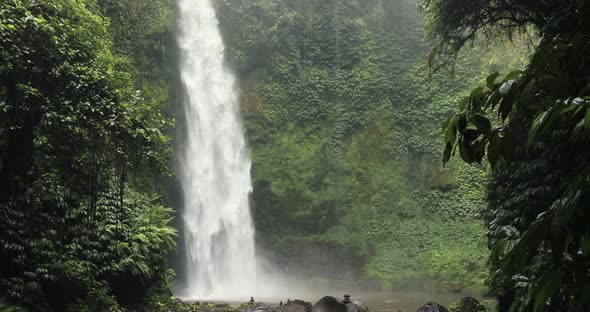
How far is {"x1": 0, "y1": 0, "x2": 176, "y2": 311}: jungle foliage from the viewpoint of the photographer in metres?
8.27

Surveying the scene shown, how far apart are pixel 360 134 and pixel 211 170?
8.16 m

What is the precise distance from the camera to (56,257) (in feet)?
29.3

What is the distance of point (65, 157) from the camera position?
364 inches

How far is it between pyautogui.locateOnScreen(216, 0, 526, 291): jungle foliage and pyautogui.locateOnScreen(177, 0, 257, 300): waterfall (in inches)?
33.8

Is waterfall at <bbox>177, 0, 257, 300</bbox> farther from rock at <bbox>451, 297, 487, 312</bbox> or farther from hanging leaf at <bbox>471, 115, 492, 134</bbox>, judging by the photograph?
hanging leaf at <bbox>471, 115, 492, 134</bbox>

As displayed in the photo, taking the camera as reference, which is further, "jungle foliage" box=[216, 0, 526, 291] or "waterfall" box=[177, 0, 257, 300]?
"jungle foliage" box=[216, 0, 526, 291]

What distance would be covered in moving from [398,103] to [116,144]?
18533 mm

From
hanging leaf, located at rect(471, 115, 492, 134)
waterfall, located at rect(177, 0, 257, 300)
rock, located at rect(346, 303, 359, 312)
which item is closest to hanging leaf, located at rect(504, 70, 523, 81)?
hanging leaf, located at rect(471, 115, 492, 134)

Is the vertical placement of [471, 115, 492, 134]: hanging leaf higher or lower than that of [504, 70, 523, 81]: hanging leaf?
lower

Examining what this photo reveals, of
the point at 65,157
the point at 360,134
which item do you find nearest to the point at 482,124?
the point at 65,157

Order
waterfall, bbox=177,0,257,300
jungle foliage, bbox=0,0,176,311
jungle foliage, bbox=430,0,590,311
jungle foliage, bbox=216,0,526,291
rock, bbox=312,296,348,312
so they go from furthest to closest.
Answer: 1. jungle foliage, bbox=216,0,526,291
2. waterfall, bbox=177,0,257,300
3. rock, bbox=312,296,348,312
4. jungle foliage, bbox=0,0,176,311
5. jungle foliage, bbox=430,0,590,311

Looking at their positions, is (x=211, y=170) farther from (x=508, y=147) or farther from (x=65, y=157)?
(x=508, y=147)

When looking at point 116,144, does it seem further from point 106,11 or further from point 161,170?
point 106,11

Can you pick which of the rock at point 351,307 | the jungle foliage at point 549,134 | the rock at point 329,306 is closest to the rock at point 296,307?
the rock at point 329,306
